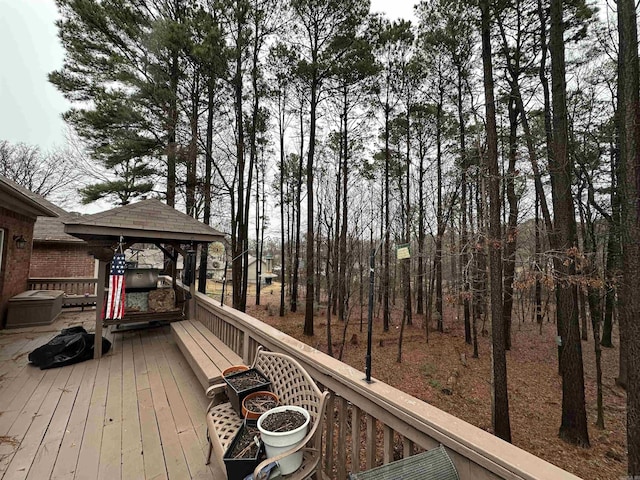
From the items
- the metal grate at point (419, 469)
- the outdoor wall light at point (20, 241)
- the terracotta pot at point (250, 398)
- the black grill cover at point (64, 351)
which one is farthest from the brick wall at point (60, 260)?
the metal grate at point (419, 469)

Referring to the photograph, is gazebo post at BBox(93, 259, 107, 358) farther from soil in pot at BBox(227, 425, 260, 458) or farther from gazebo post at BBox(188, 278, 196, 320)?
soil in pot at BBox(227, 425, 260, 458)

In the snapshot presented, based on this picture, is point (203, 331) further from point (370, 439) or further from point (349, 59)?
point (349, 59)

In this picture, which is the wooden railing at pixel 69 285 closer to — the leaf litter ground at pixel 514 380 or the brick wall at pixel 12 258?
the brick wall at pixel 12 258

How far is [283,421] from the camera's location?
146 cm

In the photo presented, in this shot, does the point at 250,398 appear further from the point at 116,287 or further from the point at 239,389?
the point at 116,287

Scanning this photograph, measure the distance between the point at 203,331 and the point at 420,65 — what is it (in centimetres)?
1095

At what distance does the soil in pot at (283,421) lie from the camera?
140cm

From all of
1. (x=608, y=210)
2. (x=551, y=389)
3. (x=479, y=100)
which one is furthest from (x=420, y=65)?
(x=551, y=389)

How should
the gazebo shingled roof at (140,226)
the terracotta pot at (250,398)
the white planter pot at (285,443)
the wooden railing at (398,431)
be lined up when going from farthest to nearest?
the gazebo shingled roof at (140,226), the terracotta pot at (250,398), the white planter pot at (285,443), the wooden railing at (398,431)

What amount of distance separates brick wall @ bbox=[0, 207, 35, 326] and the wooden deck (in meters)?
2.34

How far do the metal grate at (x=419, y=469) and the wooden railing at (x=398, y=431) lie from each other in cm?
6

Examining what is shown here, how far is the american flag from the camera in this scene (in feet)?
12.2

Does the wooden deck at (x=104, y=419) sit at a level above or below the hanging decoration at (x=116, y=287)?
below

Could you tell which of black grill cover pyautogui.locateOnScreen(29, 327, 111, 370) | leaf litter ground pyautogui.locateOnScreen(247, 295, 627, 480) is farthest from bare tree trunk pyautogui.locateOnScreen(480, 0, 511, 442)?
black grill cover pyautogui.locateOnScreen(29, 327, 111, 370)
